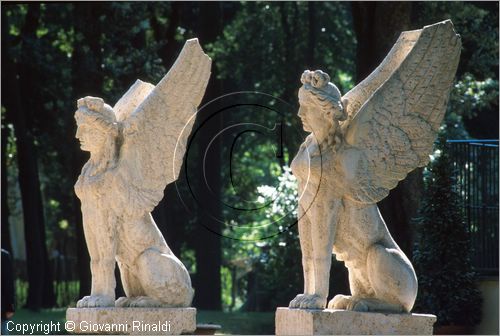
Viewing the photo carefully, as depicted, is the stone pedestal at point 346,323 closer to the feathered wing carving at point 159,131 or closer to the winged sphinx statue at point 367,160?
the winged sphinx statue at point 367,160

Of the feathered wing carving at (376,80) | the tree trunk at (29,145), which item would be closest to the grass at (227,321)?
the tree trunk at (29,145)

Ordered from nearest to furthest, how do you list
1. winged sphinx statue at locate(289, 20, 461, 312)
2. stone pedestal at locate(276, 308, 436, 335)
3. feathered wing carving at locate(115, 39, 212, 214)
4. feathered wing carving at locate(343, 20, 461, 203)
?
stone pedestal at locate(276, 308, 436, 335) < winged sphinx statue at locate(289, 20, 461, 312) < feathered wing carving at locate(343, 20, 461, 203) < feathered wing carving at locate(115, 39, 212, 214)

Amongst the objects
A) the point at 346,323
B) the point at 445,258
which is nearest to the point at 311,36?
the point at 445,258

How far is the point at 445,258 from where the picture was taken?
17.2 metres

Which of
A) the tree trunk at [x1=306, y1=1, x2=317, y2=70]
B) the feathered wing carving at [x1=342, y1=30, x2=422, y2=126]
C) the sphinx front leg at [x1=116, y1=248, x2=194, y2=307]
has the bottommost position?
the sphinx front leg at [x1=116, y1=248, x2=194, y2=307]

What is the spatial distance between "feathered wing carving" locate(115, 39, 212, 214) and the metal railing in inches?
279

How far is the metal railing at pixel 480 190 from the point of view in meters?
18.7

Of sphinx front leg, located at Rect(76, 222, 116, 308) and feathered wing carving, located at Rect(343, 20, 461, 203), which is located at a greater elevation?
feathered wing carving, located at Rect(343, 20, 461, 203)

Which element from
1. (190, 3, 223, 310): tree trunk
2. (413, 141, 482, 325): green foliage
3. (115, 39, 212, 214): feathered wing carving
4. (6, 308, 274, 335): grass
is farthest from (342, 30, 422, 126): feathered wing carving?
(190, 3, 223, 310): tree trunk

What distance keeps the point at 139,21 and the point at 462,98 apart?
6.14 m

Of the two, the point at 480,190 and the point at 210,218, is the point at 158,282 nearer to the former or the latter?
the point at 480,190

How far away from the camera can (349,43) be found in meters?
29.7

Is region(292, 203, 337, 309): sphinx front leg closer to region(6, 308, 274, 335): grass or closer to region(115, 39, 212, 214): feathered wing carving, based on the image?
region(115, 39, 212, 214): feathered wing carving

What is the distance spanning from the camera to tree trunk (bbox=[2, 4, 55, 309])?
2559 centimetres
